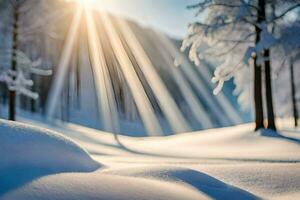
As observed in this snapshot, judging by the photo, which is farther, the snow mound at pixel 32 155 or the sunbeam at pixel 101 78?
the sunbeam at pixel 101 78

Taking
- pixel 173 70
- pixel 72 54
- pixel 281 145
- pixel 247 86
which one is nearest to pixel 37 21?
pixel 247 86

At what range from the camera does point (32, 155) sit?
468 centimetres

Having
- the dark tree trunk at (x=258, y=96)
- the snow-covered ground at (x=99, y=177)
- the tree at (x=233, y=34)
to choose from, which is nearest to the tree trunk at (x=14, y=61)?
the tree at (x=233, y=34)

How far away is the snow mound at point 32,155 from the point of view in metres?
4.06

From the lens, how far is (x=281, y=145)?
37.4 ft

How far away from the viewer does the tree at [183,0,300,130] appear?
12.5 meters

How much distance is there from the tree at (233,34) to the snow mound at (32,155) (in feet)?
24.7

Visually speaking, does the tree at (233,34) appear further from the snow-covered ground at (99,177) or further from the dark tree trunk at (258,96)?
the snow-covered ground at (99,177)

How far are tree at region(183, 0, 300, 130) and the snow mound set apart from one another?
7.52 m

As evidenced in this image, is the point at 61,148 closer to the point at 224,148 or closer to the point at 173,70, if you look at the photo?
the point at 224,148

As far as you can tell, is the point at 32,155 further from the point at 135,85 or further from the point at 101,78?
the point at 135,85

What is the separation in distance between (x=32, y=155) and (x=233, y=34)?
1133 centimetres

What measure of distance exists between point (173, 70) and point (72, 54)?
91.5ft

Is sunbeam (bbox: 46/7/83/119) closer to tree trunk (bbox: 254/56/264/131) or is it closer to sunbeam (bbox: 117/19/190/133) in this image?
sunbeam (bbox: 117/19/190/133)
